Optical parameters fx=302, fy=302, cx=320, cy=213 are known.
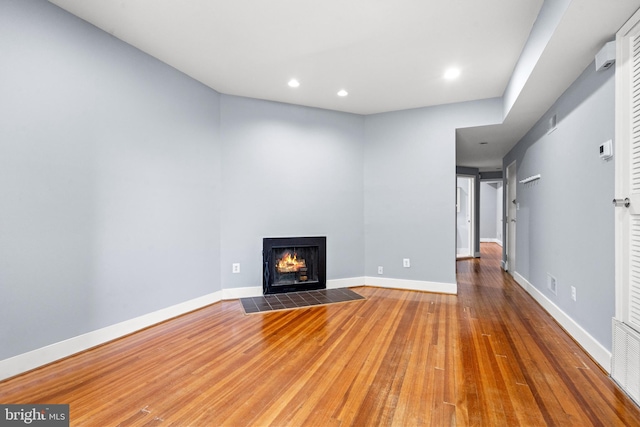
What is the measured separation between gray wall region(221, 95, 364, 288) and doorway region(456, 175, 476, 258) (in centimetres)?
410

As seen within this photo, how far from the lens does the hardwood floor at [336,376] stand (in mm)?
1610

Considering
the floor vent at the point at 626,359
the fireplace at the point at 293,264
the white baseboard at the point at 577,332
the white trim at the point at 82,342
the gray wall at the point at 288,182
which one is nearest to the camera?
the floor vent at the point at 626,359

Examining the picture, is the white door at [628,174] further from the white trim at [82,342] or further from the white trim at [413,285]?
the white trim at [82,342]

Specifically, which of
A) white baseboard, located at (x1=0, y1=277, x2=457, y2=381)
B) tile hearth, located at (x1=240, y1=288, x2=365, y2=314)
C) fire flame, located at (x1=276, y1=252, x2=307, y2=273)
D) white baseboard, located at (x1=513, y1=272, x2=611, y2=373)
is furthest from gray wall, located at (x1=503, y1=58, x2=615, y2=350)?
fire flame, located at (x1=276, y1=252, x2=307, y2=273)

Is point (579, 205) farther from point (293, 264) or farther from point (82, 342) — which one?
point (82, 342)

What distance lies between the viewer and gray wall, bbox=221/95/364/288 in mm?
3893

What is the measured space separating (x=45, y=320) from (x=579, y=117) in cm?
441

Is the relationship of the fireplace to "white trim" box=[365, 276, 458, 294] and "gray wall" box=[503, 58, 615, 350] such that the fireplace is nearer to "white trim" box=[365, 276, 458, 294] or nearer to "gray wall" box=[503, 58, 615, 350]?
"white trim" box=[365, 276, 458, 294]

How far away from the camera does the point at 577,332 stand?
8.31ft

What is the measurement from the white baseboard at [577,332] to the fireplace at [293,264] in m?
2.62

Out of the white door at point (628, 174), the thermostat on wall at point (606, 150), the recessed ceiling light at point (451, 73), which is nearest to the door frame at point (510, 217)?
the recessed ceiling light at point (451, 73)

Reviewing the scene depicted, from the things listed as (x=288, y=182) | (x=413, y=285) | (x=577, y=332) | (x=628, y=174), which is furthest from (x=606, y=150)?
(x=288, y=182)

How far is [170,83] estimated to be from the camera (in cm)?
313

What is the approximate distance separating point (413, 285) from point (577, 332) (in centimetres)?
196
